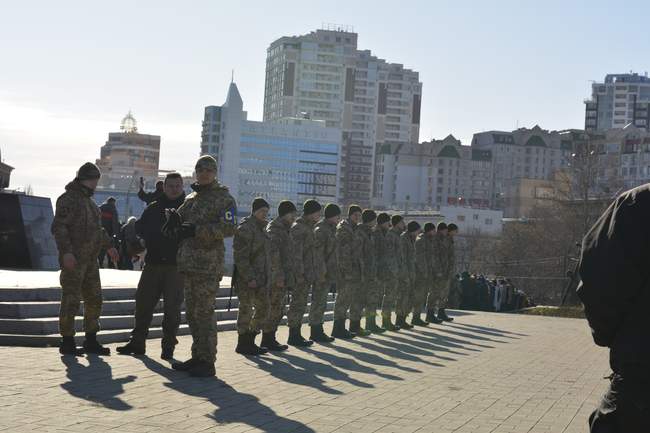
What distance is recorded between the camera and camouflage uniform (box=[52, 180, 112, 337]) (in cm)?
1119

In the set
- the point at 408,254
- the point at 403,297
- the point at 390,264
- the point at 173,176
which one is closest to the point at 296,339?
the point at 173,176

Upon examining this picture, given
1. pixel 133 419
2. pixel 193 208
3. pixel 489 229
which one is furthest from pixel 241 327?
pixel 489 229

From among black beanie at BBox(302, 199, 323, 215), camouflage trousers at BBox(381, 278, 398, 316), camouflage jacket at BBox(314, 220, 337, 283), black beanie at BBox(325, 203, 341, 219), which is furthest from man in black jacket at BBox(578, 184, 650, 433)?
camouflage trousers at BBox(381, 278, 398, 316)

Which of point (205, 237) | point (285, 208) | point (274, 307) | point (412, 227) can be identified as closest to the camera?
point (205, 237)

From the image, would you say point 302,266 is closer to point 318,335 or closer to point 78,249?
point 318,335

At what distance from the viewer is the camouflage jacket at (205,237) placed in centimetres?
1066

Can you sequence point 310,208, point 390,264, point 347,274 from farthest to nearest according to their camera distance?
point 390,264 → point 347,274 → point 310,208

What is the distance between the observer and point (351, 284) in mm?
17547

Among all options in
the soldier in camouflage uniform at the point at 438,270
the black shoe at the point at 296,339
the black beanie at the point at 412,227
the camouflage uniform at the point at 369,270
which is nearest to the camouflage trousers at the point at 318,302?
the black shoe at the point at 296,339

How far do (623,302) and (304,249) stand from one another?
456 inches

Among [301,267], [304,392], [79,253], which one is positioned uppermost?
[79,253]

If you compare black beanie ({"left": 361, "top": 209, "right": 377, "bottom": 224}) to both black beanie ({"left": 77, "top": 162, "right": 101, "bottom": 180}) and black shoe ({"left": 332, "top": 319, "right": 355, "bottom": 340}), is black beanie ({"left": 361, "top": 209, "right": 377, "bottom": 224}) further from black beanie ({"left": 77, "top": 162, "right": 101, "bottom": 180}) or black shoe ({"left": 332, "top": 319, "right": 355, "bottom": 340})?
black beanie ({"left": 77, "top": 162, "right": 101, "bottom": 180})

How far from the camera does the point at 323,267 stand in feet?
52.1

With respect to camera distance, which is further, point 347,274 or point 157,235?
point 347,274
